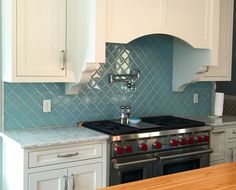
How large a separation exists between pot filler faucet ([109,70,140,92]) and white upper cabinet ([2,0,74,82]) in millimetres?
548

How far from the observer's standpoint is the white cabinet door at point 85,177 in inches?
110

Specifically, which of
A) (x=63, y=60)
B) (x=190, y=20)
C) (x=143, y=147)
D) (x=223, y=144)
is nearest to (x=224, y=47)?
(x=190, y=20)

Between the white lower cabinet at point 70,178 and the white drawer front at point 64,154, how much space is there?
0.24 feet

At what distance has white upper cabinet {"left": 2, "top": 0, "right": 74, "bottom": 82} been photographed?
2777 millimetres

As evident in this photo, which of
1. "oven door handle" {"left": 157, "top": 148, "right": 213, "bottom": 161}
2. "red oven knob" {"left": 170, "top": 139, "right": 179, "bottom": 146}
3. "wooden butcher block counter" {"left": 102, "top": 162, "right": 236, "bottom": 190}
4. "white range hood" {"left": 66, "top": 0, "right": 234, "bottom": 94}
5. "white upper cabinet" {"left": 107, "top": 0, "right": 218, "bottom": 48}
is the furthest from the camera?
"red oven knob" {"left": 170, "top": 139, "right": 179, "bottom": 146}

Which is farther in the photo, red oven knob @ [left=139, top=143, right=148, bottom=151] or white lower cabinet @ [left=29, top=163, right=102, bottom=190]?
red oven knob @ [left=139, top=143, right=148, bottom=151]

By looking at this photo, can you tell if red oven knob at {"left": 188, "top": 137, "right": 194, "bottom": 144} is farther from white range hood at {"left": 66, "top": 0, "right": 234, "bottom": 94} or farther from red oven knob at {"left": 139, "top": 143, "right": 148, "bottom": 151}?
white range hood at {"left": 66, "top": 0, "right": 234, "bottom": 94}

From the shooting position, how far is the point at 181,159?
329cm

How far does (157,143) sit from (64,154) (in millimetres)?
857

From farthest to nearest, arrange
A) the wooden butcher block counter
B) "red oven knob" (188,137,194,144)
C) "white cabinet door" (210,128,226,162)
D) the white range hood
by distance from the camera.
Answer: "white cabinet door" (210,128,226,162), "red oven knob" (188,137,194,144), the white range hood, the wooden butcher block counter

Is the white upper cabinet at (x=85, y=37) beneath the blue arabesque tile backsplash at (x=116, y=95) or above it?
above

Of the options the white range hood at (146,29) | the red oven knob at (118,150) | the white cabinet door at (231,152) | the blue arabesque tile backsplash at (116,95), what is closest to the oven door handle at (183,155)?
the red oven knob at (118,150)

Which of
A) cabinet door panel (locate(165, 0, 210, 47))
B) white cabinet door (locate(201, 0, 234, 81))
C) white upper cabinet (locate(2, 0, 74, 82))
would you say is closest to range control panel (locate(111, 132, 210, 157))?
white upper cabinet (locate(2, 0, 74, 82))

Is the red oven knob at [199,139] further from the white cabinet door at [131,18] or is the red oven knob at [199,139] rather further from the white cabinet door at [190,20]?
the white cabinet door at [131,18]
